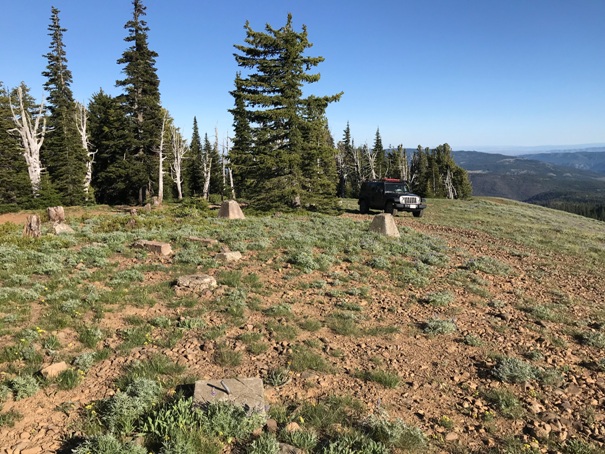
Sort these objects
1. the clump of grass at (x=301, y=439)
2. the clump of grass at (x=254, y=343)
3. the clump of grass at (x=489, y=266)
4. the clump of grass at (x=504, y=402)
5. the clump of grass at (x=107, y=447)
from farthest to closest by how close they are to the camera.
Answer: the clump of grass at (x=489, y=266) < the clump of grass at (x=254, y=343) < the clump of grass at (x=504, y=402) < the clump of grass at (x=301, y=439) < the clump of grass at (x=107, y=447)

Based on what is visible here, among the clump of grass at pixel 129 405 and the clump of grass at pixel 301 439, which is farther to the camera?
the clump of grass at pixel 129 405

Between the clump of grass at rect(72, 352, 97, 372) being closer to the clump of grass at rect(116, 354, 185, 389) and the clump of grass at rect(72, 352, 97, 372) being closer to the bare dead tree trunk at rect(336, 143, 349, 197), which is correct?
the clump of grass at rect(116, 354, 185, 389)

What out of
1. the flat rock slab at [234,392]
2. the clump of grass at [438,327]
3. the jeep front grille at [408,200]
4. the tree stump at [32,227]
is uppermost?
the tree stump at [32,227]

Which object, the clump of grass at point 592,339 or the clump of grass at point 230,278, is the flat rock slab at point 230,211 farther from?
the clump of grass at point 592,339

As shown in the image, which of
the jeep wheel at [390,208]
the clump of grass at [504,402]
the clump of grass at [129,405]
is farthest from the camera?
the jeep wheel at [390,208]

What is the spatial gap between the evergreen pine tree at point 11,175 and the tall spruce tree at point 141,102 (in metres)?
7.76

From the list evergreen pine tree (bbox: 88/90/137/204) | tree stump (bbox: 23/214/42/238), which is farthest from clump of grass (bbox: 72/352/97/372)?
evergreen pine tree (bbox: 88/90/137/204)

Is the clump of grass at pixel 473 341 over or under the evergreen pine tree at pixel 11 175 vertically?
under

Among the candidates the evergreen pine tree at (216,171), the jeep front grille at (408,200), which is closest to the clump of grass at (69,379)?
the jeep front grille at (408,200)

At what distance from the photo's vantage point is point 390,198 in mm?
23141

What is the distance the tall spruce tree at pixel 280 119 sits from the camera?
2072 cm

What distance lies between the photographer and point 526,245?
54.9ft

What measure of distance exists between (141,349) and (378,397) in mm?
3844

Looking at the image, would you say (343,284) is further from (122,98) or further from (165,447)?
(122,98)
